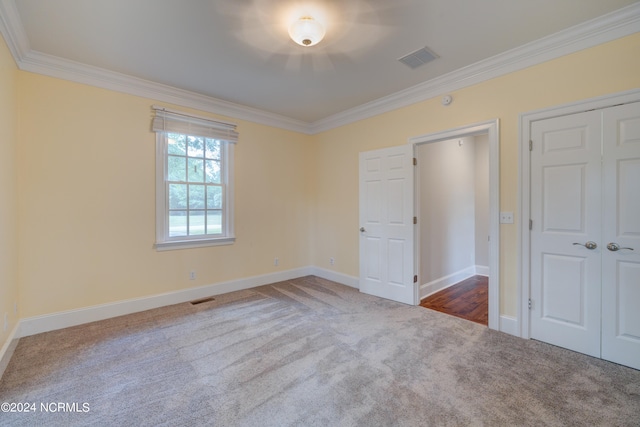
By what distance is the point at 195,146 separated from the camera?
Answer: 12.8 ft

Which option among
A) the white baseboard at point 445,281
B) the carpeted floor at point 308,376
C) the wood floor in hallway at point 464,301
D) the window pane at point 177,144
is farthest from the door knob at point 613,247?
the window pane at point 177,144

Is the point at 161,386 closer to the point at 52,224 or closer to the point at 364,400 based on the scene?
the point at 364,400

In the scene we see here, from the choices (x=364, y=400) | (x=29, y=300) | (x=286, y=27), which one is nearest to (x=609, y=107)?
(x=286, y=27)

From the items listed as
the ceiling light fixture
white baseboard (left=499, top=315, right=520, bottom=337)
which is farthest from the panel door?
the ceiling light fixture

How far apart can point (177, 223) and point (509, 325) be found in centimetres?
408

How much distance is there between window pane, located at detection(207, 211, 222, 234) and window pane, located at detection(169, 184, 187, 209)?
0.37 meters

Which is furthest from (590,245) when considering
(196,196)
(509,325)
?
(196,196)

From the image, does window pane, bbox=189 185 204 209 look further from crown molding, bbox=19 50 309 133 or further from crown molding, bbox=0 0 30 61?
crown molding, bbox=0 0 30 61

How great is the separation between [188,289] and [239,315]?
3.25 ft

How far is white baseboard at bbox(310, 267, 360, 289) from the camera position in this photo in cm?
443

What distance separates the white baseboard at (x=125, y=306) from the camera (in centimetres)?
281

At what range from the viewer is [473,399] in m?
1.86

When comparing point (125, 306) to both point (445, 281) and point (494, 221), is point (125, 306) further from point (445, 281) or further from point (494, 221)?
point (445, 281)

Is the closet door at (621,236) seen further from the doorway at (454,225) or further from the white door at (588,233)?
the doorway at (454,225)
